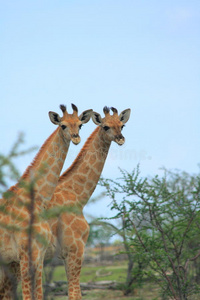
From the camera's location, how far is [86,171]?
8758 millimetres

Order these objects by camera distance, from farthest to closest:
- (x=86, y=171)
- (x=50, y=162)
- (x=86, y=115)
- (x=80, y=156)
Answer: (x=80, y=156), (x=86, y=171), (x=86, y=115), (x=50, y=162)

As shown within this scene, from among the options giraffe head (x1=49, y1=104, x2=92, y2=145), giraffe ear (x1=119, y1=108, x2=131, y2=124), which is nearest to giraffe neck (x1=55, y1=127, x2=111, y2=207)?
giraffe ear (x1=119, y1=108, x2=131, y2=124)

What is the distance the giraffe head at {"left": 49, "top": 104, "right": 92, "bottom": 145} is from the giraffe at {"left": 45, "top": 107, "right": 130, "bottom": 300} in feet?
1.32

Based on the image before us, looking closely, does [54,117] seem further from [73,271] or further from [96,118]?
[73,271]

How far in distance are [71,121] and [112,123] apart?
3.57ft

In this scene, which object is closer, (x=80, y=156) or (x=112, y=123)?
(x=112, y=123)

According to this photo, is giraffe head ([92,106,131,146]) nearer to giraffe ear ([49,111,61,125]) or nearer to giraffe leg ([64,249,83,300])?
giraffe ear ([49,111,61,125])

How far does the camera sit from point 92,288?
51.8 ft

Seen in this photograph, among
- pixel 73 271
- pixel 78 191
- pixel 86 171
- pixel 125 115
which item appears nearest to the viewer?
pixel 73 271

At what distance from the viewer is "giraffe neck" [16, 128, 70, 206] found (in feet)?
24.6

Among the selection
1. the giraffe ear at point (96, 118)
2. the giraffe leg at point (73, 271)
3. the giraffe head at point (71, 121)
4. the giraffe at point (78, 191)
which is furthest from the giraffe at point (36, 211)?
the giraffe leg at point (73, 271)

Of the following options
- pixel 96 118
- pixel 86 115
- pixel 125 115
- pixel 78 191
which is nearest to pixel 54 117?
pixel 86 115

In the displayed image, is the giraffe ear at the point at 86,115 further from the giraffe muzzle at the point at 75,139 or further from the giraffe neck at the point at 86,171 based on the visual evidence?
the giraffe muzzle at the point at 75,139

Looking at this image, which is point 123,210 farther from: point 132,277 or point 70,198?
point 132,277
